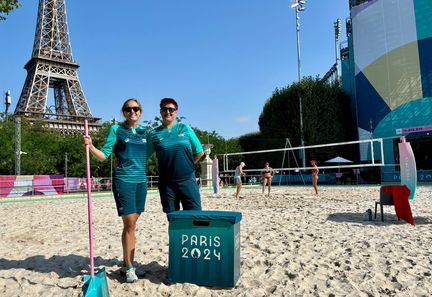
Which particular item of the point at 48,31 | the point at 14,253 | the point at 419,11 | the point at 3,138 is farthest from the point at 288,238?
the point at 48,31

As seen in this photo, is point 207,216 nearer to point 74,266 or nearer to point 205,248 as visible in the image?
point 205,248

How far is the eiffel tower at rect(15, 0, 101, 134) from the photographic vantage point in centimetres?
4791

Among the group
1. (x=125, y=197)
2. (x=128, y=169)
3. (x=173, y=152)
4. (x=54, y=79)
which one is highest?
(x=54, y=79)

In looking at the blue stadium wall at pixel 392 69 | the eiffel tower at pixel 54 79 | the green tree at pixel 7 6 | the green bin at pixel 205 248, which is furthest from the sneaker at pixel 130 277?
the eiffel tower at pixel 54 79

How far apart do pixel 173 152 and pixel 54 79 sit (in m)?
53.8

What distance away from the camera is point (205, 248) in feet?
9.87

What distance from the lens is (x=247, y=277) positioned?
3.33 metres

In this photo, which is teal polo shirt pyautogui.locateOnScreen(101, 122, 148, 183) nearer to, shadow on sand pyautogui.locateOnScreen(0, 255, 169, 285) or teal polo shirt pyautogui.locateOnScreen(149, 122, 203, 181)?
teal polo shirt pyautogui.locateOnScreen(149, 122, 203, 181)

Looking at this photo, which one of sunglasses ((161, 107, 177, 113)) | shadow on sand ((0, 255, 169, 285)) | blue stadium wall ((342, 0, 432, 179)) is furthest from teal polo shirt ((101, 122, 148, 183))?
blue stadium wall ((342, 0, 432, 179))

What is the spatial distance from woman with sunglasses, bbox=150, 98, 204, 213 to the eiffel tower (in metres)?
47.1

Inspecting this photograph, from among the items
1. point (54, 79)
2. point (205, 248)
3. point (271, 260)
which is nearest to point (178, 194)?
point (205, 248)

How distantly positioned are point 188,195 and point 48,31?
190 ft

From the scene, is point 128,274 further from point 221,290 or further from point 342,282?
point 342,282

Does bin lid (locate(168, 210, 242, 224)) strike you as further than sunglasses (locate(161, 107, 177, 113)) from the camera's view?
No
